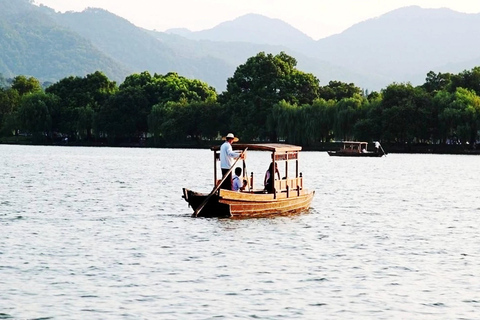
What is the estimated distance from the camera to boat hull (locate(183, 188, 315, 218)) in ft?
98.0

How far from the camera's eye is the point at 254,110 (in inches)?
4747

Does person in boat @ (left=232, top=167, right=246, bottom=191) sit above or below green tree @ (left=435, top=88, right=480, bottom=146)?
below

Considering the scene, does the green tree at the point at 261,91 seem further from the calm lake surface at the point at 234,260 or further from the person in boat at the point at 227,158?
the person in boat at the point at 227,158

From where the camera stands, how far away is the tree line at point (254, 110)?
350ft

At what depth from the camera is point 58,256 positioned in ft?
75.4

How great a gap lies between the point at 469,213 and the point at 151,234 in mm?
15230

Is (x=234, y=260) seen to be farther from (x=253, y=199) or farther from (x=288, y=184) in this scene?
(x=288, y=184)

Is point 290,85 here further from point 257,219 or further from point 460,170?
point 257,219

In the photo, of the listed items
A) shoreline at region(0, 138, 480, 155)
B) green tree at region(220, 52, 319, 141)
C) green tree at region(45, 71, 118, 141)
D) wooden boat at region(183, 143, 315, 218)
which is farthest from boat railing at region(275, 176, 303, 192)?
green tree at region(45, 71, 118, 141)

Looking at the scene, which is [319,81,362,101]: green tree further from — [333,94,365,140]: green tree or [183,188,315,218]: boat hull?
[183,188,315,218]: boat hull

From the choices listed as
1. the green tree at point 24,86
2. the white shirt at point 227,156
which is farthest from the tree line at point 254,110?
the white shirt at point 227,156

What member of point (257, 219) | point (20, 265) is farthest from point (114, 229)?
point (20, 265)

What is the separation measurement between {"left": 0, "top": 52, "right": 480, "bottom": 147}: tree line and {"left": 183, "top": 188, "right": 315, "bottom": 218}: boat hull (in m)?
73.0

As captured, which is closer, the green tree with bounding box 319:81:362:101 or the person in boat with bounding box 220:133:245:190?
the person in boat with bounding box 220:133:245:190
